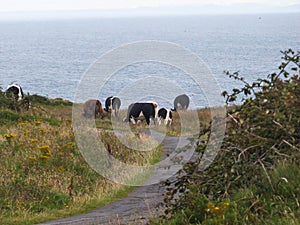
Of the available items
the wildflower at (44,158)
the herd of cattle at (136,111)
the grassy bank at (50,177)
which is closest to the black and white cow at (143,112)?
the herd of cattle at (136,111)

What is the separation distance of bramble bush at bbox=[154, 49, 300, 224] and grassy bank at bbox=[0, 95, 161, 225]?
14.8 feet

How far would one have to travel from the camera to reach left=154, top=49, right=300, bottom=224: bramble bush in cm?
762

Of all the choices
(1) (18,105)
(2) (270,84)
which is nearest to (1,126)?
(1) (18,105)

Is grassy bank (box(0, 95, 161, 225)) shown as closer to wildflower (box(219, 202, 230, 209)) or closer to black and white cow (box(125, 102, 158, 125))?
wildflower (box(219, 202, 230, 209))

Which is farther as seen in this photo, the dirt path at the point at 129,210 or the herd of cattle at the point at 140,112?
the herd of cattle at the point at 140,112

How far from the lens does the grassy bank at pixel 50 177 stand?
42.7 feet

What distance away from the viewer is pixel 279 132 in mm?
8797

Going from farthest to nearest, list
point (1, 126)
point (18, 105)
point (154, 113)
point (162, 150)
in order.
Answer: point (154, 113)
point (18, 105)
point (1, 126)
point (162, 150)

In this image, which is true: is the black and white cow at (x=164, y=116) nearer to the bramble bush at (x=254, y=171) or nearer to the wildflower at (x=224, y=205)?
the bramble bush at (x=254, y=171)

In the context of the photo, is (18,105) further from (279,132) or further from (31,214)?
(279,132)

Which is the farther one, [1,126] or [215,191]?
[1,126]

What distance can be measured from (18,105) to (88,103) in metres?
7.18

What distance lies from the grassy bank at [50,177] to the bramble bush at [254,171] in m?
4.50

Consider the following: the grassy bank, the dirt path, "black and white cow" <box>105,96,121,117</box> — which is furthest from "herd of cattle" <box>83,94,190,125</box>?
the dirt path
